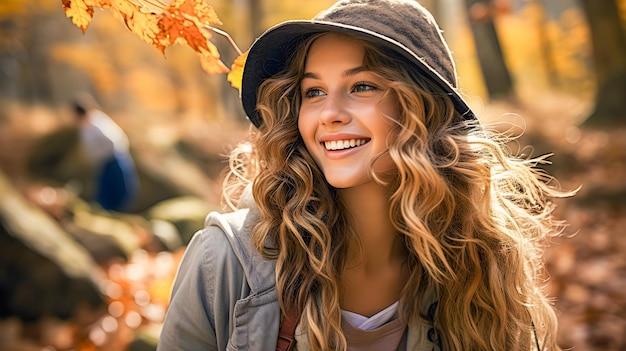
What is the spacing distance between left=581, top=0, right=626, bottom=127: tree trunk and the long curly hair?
7.55 meters

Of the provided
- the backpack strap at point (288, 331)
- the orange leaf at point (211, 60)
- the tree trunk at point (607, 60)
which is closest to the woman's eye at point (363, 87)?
the orange leaf at point (211, 60)

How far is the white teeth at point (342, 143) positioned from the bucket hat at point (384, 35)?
0.33 m

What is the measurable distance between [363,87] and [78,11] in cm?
97

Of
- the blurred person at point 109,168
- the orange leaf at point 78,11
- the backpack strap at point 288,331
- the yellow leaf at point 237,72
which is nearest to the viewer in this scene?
the orange leaf at point 78,11

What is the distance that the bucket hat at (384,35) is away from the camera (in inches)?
84.3

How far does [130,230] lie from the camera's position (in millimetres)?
7594

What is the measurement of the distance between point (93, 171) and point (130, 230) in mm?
3641

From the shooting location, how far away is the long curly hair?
2246 mm

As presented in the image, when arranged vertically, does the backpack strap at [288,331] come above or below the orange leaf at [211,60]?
below

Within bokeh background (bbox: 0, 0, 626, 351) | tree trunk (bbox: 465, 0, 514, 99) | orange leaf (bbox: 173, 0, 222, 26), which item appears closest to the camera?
orange leaf (bbox: 173, 0, 222, 26)

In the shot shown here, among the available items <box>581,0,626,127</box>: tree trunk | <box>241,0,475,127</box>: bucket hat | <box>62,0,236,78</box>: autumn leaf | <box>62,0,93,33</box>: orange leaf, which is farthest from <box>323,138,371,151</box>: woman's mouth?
<box>581,0,626,127</box>: tree trunk

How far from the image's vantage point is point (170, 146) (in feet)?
45.6

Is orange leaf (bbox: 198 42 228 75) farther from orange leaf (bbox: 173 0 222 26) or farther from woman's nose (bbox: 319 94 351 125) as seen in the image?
woman's nose (bbox: 319 94 351 125)

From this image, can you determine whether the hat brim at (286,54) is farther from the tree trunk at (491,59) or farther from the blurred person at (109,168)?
the tree trunk at (491,59)
